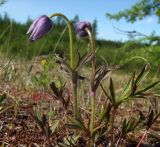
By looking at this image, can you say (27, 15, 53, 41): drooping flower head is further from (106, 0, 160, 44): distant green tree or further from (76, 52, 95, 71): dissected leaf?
(106, 0, 160, 44): distant green tree

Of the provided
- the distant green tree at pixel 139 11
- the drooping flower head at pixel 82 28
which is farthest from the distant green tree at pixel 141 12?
the drooping flower head at pixel 82 28

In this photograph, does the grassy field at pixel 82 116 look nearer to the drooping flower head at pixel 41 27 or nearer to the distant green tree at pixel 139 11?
the drooping flower head at pixel 41 27

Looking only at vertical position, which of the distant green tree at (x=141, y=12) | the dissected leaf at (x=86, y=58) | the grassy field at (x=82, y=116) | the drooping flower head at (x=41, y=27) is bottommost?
the grassy field at (x=82, y=116)

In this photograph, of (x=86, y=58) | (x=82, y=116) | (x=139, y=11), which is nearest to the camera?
(x=86, y=58)

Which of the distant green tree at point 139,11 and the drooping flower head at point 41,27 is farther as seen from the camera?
the distant green tree at point 139,11

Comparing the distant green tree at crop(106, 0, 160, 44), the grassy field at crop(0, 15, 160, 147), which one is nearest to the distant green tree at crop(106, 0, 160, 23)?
the distant green tree at crop(106, 0, 160, 44)

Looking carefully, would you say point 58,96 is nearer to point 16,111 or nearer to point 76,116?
point 76,116

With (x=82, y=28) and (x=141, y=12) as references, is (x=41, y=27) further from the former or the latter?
(x=141, y=12)

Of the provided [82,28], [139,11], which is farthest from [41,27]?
[139,11]

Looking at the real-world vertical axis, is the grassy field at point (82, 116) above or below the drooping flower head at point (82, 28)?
below
